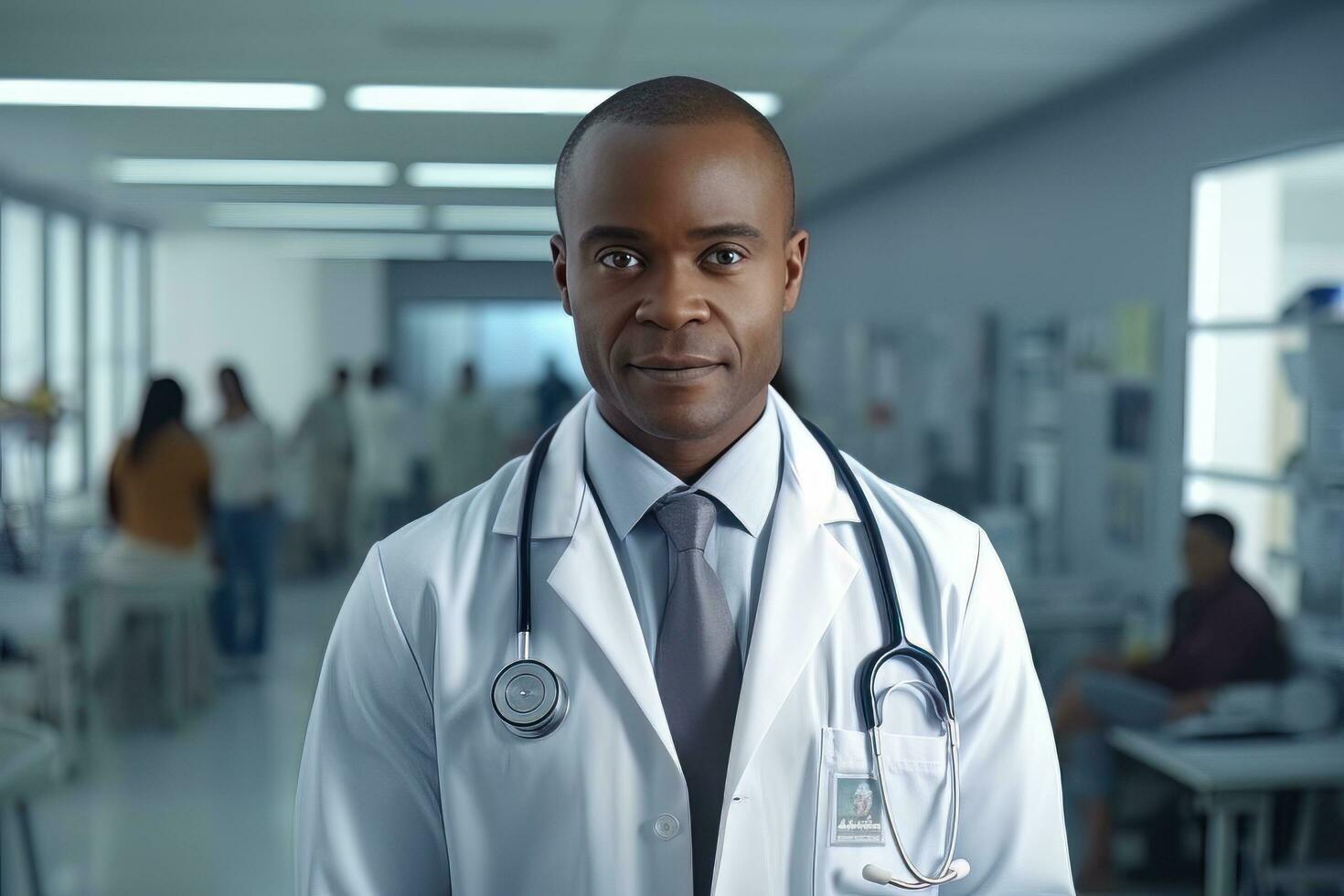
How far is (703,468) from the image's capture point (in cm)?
89

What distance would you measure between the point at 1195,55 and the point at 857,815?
295 centimetres

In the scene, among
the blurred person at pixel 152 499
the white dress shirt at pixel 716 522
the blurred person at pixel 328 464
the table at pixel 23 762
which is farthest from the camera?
the blurred person at pixel 328 464

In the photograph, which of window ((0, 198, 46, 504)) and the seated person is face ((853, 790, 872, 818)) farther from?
window ((0, 198, 46, 504))

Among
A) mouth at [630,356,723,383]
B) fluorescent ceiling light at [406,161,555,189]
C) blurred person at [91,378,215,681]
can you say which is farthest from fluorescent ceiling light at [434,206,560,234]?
mouth at [630,356,723,383]

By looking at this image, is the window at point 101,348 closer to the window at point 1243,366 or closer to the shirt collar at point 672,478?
the window at point 1243,366

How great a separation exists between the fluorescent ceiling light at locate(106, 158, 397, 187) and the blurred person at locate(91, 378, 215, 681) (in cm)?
130

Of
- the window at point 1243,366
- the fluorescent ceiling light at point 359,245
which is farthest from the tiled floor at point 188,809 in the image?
the fluorescent ceiling light at point 359,245

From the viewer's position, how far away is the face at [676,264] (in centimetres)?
76

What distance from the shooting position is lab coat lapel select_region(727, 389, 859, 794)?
0.81 meters

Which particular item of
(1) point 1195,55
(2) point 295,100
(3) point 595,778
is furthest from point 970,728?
(2) point 295,100

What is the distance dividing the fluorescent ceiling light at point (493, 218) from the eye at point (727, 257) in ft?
16.8

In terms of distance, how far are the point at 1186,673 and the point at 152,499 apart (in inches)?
117

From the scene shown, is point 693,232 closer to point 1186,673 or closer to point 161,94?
point 1186,673

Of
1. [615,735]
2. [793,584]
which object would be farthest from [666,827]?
[793,584]
